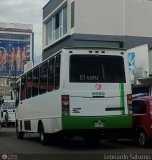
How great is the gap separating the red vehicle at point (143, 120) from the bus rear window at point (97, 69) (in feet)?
3.79

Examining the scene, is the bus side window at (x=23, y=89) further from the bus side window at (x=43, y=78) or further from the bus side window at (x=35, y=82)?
the bus side window at (x=43, y=78)

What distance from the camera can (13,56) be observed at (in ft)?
326

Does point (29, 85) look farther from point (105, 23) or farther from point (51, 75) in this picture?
point (105, 23)

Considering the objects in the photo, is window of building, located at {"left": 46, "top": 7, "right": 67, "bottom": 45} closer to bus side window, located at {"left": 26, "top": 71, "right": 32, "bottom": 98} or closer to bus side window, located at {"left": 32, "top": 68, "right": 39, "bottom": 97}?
bus side window, located at {"left": 26, "top": 71, "right": 32, "bottom": 98}

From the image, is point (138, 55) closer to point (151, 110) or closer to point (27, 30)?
point (151, 110)

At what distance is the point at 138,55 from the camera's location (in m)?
33.8

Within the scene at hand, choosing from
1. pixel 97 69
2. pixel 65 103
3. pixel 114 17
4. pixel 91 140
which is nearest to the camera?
pixel 65 103

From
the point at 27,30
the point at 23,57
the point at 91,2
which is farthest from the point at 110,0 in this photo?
the point at 27,30

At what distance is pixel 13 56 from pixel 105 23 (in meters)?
61.6

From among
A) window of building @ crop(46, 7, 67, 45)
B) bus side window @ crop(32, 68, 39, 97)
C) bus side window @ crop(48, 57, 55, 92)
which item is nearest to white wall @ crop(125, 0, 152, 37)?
window of building @ crop(46, 7, 67, 45)

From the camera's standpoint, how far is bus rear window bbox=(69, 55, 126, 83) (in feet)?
57.2

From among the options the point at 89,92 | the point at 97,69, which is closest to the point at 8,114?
the point at 97,69

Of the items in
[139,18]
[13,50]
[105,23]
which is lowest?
[105,23]

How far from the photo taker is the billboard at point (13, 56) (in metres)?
99.2
